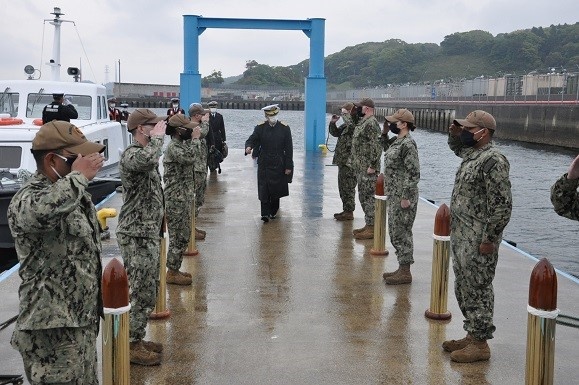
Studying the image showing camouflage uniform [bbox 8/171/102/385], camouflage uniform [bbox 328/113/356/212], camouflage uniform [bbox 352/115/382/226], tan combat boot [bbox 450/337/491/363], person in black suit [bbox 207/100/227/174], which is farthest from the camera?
person in black suit [bbox 207/100/227/174]

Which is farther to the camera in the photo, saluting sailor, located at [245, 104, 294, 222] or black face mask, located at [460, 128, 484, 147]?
saluting sailor, located at [245, 104, 294, 222]

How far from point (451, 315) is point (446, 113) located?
2154 inches

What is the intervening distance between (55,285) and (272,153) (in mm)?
6960

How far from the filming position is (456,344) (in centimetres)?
502

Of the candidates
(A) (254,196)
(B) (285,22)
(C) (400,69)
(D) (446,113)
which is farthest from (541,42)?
(A) (254,196)

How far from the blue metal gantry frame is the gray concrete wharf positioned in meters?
12.0

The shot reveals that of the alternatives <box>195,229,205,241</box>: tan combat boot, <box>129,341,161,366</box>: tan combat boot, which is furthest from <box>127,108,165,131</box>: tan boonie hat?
<box>195,229,205,241</box>: tan combat boot

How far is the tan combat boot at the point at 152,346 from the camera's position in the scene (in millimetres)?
4876

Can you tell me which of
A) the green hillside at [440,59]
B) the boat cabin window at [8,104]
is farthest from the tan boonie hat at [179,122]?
the green hillside at [440,59]

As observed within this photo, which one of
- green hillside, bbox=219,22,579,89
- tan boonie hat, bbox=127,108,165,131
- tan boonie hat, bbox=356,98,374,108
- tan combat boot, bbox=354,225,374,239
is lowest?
tan combat boot, bbox=354,225,374,239

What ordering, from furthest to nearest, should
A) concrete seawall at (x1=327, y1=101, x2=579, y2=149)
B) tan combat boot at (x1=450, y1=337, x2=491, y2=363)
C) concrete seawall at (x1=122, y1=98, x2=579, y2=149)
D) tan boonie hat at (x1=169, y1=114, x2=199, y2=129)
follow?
concrete seawall at (x1=122, y1=98, x2=579, y2=149) < concrete seawall at (x1=327, y1=101, x2=579, y2=149) < tan boonie hat at (x1=169, y1=114, x2=199, y2=129) < tan combat boot at (x1=450, y1=337, x2=491, y2=363)

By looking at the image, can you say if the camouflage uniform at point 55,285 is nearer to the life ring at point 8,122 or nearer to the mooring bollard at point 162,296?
the mooring bollard at point 162,296

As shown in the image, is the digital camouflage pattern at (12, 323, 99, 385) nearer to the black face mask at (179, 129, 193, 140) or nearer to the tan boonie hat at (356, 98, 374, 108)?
the black face mask at (179, 129, 193, 140)

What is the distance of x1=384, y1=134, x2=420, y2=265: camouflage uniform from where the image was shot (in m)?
6.72
